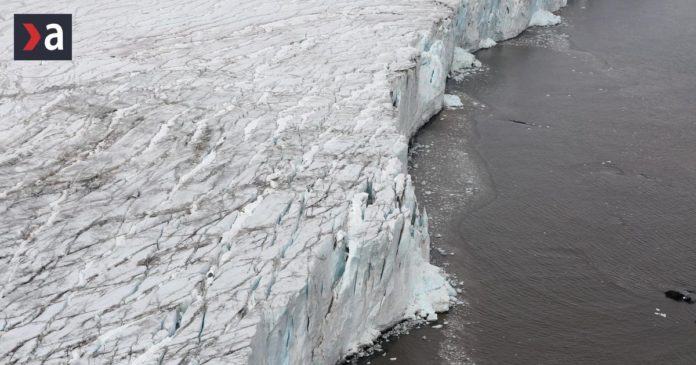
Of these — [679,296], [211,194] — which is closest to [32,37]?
[211,194]

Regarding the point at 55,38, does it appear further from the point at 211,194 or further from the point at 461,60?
the point at 461,60

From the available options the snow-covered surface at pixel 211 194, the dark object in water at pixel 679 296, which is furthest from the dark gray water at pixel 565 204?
the snow-covered surface at pixel 211 194

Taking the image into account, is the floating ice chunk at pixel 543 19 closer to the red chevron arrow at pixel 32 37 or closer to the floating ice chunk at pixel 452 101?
the floating ice chunk at pixel 452 101

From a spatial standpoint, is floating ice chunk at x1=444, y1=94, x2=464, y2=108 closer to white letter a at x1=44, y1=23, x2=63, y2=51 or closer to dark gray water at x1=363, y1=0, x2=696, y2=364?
dark gray water at x1=363, y1=0, x2=696, y2=364

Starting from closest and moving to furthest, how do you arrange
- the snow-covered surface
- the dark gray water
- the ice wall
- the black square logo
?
1. the snow-covered surface
2. the ice wall
3. the dark gray water
4. the black square logo

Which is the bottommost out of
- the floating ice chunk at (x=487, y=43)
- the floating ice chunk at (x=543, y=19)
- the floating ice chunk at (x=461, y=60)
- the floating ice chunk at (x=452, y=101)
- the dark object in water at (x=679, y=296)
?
the dark object in water at (x=679, y=296)

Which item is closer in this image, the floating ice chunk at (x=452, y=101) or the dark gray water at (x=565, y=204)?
the dark gray water at (x=565, y=204)

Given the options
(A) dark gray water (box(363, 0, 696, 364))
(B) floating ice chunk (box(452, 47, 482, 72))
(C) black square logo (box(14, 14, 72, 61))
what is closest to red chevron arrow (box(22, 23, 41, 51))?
(C) black square logo (box(14, 14, 72, 61))
